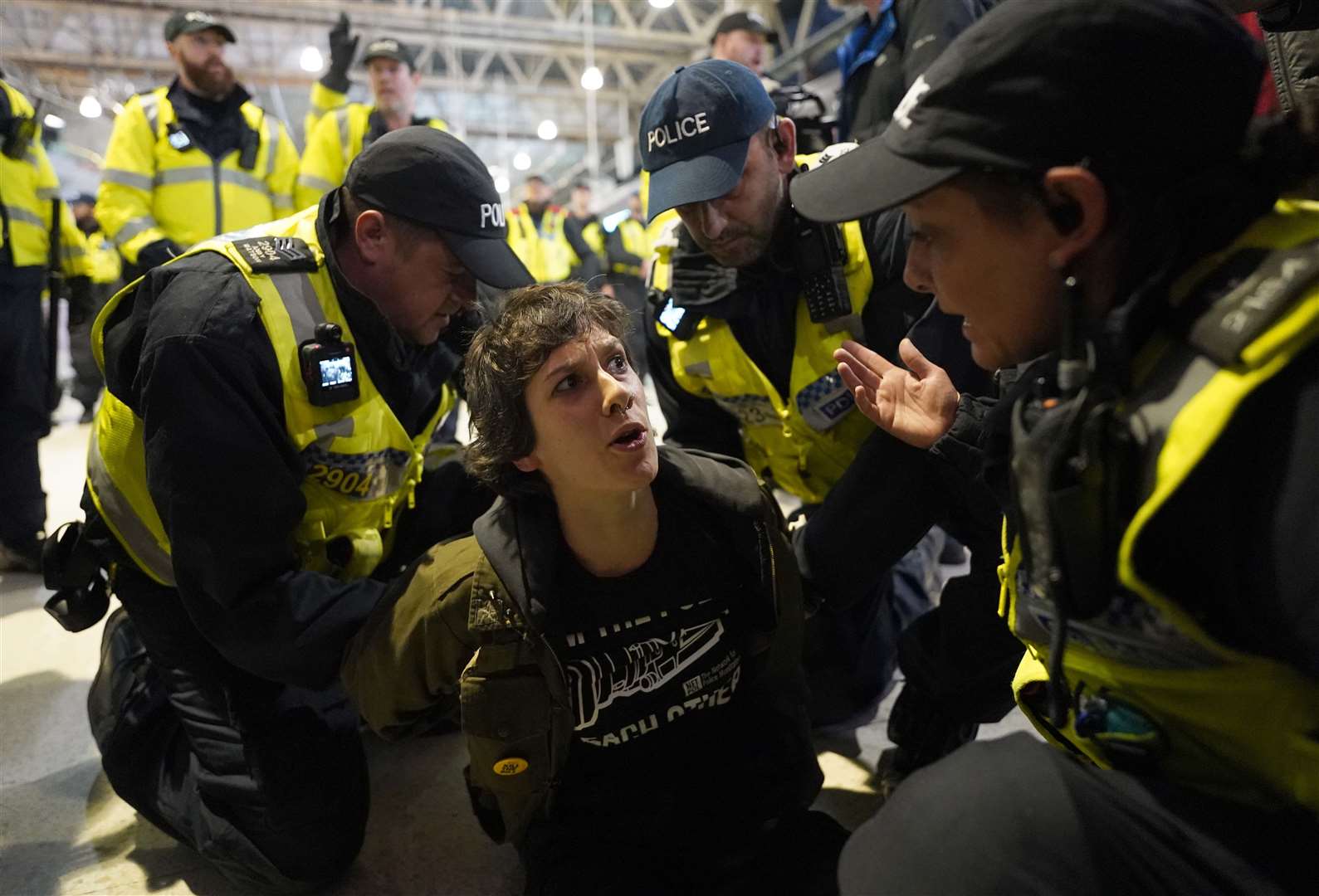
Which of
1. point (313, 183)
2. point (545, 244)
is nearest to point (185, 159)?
point (313, 183)

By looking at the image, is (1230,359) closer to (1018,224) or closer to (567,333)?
(1018,224)

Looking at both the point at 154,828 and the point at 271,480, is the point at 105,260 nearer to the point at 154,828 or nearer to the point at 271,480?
the point at 154,828

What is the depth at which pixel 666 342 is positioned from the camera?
2277 mm

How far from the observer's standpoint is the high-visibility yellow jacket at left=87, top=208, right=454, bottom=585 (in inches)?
66.4

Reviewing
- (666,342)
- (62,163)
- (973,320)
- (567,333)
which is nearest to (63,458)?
(666,342)

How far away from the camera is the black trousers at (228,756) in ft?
5.66

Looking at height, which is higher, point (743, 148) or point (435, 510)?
point (743, 148)

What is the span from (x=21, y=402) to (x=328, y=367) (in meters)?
2.31

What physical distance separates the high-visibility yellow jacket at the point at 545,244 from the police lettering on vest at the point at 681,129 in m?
6.32

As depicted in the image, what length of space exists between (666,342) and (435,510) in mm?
719

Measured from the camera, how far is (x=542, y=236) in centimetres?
834

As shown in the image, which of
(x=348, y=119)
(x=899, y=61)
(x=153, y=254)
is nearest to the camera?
(x=899, y=61)

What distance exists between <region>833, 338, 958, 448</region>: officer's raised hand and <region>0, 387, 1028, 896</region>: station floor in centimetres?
86

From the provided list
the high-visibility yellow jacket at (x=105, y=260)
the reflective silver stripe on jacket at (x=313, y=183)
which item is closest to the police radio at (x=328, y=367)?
the reflective silver stripe on jacket at (x=313, y=183)
